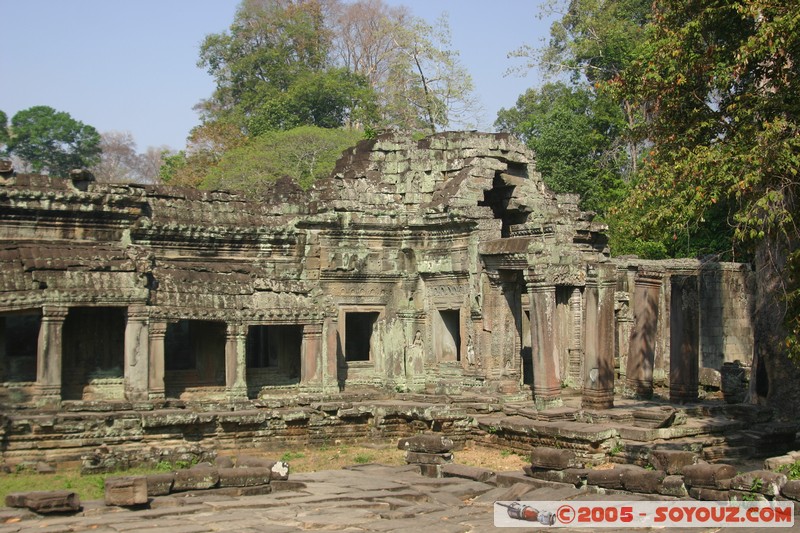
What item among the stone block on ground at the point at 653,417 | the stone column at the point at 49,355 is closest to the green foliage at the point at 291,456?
the stone column at the point at 49,355

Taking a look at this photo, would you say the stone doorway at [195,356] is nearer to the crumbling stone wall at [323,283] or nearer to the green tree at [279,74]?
the crumbling stone wall at [323,283]

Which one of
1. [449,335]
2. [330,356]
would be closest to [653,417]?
[449,335]

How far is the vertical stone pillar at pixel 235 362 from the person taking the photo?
18969 millimetres

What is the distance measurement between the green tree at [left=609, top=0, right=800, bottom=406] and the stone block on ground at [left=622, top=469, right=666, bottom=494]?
262cm

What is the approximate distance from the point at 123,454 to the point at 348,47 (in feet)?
125

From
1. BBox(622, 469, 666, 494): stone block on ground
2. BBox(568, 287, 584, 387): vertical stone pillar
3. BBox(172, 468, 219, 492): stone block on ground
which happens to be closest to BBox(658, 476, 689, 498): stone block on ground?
BBox(622, 469, 666, 494): stone block on ground

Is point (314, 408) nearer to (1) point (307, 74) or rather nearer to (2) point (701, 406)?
(2) point (701, 406)

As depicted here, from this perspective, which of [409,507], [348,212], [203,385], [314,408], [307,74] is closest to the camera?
[409,507]

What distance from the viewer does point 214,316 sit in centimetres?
1870

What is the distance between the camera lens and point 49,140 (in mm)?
50281

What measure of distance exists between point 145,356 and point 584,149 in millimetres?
19940

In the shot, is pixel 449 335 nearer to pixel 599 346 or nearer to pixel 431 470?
pixel 599 346

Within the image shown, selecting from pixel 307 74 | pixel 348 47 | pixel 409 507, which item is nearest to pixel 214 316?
pixel 409 507

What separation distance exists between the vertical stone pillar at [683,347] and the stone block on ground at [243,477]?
9005 millimetres
